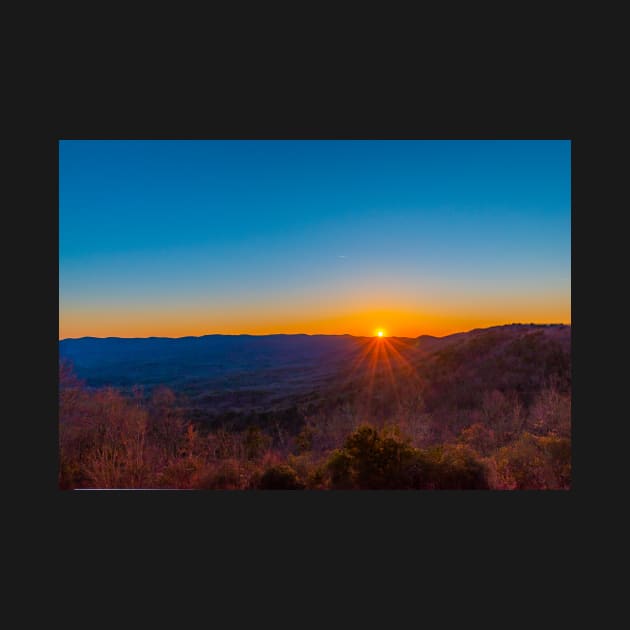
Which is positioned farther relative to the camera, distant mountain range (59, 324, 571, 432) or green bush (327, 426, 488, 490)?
distant mountain range (59, 324, 571, 432)

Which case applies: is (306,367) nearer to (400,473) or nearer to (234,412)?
(234,412)

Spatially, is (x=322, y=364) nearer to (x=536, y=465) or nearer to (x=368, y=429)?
(x=368, y=429)

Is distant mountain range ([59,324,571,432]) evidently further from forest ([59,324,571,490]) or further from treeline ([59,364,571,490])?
treeline ([59,364,571,490])

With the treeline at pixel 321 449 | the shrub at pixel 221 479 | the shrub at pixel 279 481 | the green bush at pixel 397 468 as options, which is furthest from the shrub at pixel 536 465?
the shrub at pixel 221 479

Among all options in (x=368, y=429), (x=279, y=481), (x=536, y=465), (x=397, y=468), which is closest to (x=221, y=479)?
(x=279, y=481)

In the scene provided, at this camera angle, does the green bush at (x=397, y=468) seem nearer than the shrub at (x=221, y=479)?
Yes

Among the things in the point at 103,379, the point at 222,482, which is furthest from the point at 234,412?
the point at 222,482

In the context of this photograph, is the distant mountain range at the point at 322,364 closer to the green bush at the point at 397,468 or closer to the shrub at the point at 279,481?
the green bush at the point at 397,468

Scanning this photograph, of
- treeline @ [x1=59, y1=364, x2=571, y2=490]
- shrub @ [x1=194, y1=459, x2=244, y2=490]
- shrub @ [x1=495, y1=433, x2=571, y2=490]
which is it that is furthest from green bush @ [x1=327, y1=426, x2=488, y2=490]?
shrub @ [x1=194, y1=459, x2=244, y2=490]
